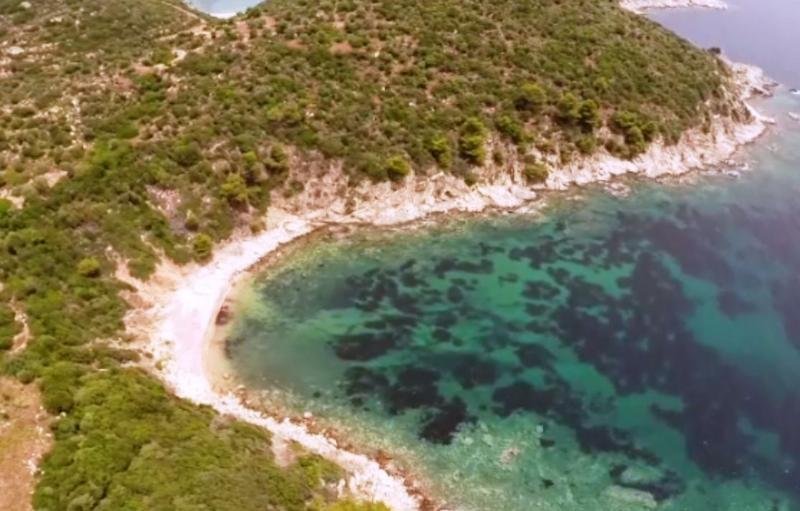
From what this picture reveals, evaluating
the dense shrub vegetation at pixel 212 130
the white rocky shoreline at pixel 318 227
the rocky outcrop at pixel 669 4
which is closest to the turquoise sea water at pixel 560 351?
the white rocky shoreline at pixel 318 227

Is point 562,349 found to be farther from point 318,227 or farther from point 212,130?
point 212,130

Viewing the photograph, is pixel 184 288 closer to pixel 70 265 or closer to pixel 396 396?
pixel 70 265

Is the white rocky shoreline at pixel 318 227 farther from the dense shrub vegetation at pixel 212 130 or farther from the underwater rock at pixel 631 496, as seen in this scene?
the underwater rock at pixel 631 496

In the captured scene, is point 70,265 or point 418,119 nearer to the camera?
point 70,265

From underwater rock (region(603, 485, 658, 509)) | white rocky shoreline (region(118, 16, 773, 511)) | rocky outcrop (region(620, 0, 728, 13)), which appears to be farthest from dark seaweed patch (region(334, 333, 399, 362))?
rocky outcrop (region(620, 0, 728, 13))

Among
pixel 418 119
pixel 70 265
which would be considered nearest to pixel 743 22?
pixel 418 119

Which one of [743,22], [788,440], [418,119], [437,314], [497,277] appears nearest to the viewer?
[788,440]

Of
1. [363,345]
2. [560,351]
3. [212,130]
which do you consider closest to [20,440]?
[363,345]
